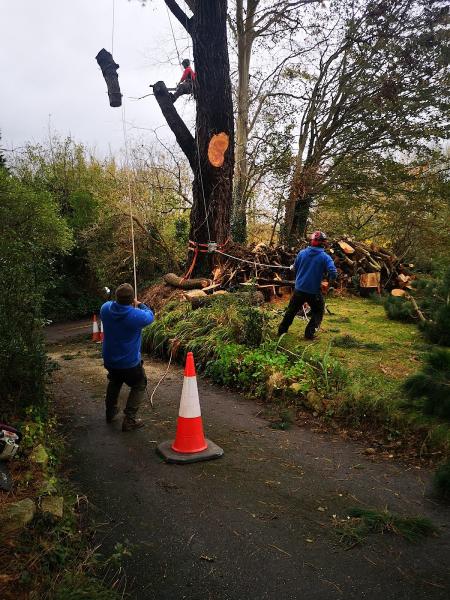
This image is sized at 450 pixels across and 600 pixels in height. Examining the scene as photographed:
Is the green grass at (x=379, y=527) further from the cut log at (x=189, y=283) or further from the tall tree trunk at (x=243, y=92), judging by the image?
the tall tree trunk at (x=243, y=92)

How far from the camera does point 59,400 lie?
6.34 metres

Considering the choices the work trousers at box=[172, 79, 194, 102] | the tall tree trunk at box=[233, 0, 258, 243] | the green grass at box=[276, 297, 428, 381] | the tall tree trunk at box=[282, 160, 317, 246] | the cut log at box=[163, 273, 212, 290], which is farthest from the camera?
the tall tree trunk at box=[233, 0, 258, 243]

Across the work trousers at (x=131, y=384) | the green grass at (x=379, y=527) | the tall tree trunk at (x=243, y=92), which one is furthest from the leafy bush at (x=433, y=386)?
the tall tree trunk at (x=243, y=92)

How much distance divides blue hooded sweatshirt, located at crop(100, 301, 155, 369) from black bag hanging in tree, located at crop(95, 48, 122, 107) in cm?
481

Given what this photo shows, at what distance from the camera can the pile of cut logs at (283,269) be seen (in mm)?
10867

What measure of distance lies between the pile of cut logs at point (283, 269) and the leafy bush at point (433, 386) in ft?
24.2

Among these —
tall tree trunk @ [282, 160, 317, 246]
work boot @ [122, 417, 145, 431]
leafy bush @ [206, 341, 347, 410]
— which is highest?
tall tree trunk @ [282, 160, 317, 246]

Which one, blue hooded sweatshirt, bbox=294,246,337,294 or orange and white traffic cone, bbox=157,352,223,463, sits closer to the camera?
orange and white traffic cone, bbox=157,352,223,463

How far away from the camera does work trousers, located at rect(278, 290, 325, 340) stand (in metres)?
7.48

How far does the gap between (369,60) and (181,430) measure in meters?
15.2

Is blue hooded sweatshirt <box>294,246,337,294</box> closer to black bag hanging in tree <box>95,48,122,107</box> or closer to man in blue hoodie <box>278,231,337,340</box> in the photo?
man in blue hoodie <box>278,231,337,340</box>

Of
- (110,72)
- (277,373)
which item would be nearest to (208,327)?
(277,373)

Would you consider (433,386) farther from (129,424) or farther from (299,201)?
(299,201)

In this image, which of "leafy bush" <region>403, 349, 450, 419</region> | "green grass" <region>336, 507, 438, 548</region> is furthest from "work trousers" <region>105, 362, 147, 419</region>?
"leafy bush" <region>403, 349, 450, 419</region>
